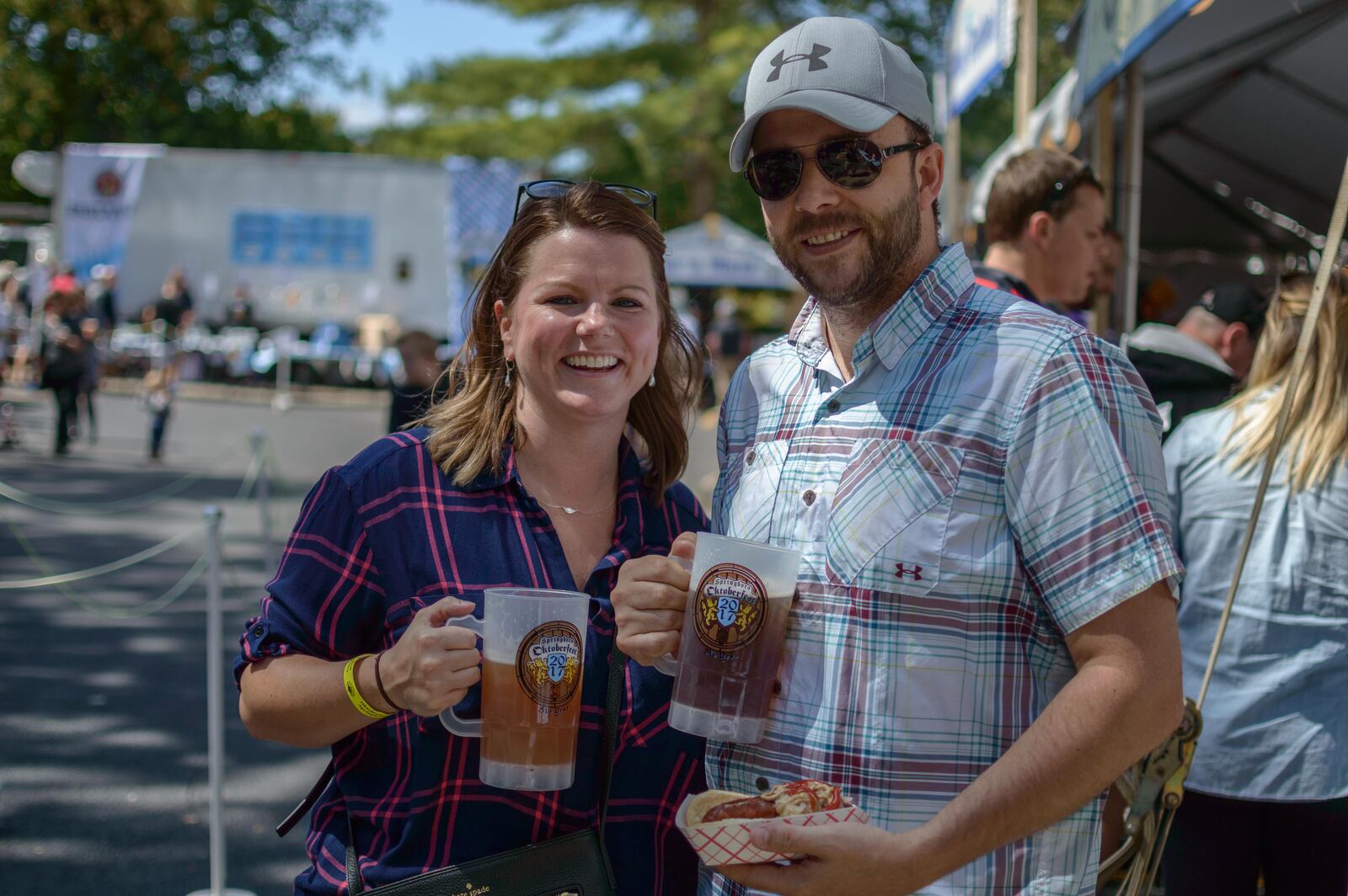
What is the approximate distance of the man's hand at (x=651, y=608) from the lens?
176 cm

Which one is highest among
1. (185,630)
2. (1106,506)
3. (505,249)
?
(505,249)

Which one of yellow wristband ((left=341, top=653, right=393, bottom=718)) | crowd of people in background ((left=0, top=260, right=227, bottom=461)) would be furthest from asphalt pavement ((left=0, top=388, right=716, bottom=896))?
yellow wristband ((left=341, top=653, right=393, bottom=718))

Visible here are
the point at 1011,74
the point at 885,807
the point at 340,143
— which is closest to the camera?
the point at 885,807

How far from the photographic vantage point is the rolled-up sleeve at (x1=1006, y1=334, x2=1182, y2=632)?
4.92ft

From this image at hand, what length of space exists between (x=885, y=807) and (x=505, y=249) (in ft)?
4.13

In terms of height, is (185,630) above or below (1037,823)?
below

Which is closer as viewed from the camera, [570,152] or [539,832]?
[539,832]

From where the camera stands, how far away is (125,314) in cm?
2261

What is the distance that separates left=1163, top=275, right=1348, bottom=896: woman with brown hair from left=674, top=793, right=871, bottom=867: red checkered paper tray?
5.88ft

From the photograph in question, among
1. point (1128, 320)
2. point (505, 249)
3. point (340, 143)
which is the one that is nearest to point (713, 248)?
point (1128, 320)

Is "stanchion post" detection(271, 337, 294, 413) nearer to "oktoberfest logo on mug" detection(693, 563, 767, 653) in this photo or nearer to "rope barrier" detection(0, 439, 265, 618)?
"rope barrier" detection(0, 439, 265, 618)

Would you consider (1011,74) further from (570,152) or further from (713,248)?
(570,152)

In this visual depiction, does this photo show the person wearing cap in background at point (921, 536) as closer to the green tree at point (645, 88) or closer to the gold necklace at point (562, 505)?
the gold necklace at point (562, 505)

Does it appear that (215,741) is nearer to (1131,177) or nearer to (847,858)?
(847,858)
